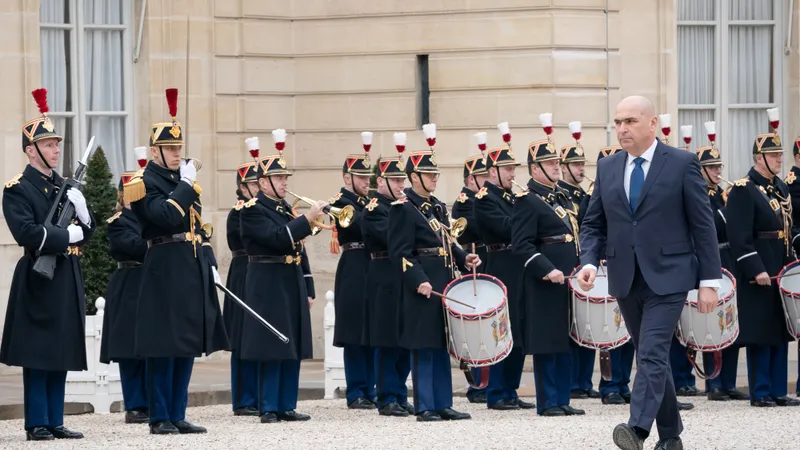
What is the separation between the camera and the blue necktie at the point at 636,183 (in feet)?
33.3

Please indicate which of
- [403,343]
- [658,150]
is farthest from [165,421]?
[658,150]

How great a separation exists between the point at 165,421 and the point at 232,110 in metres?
7.86

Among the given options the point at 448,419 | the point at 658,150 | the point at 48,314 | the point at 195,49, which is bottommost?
the point at 448,419

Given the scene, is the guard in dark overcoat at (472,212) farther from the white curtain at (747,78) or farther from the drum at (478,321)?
the white curtain at (747,78)

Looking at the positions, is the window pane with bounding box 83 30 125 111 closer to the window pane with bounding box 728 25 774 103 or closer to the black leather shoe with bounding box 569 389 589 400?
the window pane with bounding box 728 25 774 103

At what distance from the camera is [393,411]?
1363 cm

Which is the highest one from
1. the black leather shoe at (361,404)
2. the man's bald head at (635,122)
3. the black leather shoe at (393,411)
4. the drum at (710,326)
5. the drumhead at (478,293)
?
the man's bald head at (635,122)

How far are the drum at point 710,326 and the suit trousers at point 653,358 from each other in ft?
10.7

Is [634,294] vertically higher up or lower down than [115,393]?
higher up

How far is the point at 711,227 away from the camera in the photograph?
10.0 m

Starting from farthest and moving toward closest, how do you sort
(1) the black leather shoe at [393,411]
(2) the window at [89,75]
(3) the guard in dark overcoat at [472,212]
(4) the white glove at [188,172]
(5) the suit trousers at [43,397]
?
(2) the window at [89,75], (3) the guard in dark overcoat at [472,212], (1) the black leather shoe at [393,411], (4) the white glove at [188,172], (5) the suit trousers at [43,397]

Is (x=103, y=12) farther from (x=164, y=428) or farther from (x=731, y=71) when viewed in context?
(x=164, y=428)

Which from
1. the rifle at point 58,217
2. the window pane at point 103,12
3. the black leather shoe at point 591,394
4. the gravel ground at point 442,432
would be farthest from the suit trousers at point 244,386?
the window pane at point 103,12

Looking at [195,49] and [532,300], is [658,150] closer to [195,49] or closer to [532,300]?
[532,300]
